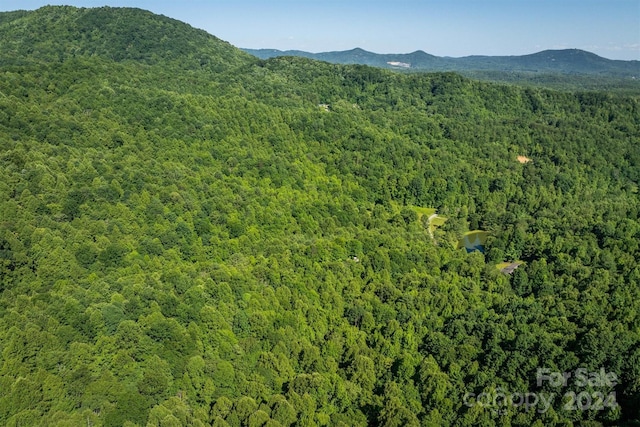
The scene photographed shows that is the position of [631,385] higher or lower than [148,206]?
lower

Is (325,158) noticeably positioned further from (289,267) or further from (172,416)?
(172,416)

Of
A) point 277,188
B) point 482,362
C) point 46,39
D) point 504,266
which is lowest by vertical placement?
point 504,266

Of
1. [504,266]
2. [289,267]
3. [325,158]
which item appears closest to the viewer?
[289,267]

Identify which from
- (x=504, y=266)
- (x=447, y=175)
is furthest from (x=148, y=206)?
(x=447, y=175)

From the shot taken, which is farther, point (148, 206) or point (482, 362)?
point (148, 206)

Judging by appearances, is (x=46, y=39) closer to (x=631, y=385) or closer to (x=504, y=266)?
(x=504, y=266)

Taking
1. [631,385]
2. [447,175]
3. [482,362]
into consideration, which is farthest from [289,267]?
[447,175]

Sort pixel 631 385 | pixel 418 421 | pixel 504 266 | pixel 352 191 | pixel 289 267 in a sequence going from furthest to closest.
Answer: pixel 352 191
pixel 504 266
pixel 289 267
pixel 631 385
pixel 418 421
